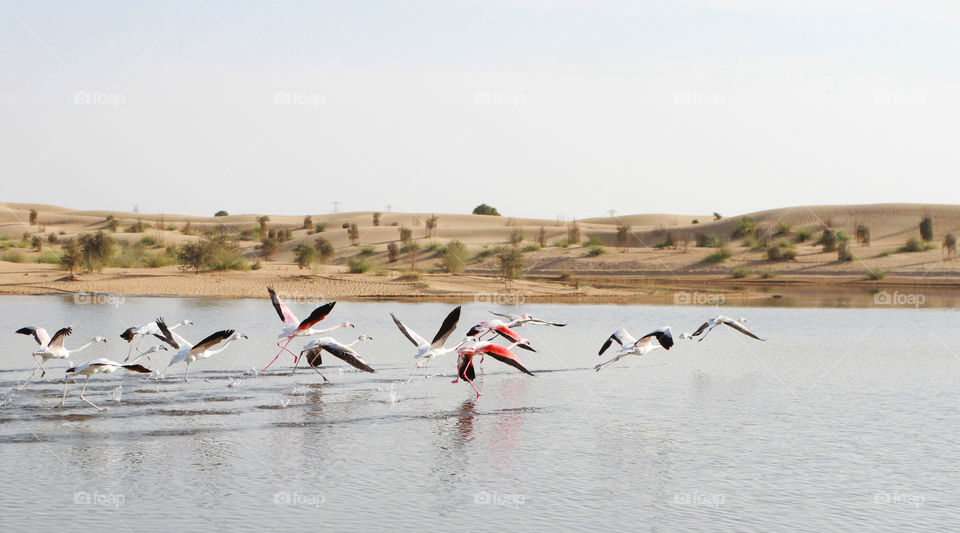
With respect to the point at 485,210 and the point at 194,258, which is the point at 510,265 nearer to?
the point at 194,258

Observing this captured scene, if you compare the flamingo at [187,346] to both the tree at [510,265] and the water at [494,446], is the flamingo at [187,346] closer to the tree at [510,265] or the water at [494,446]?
the water at [494,446]

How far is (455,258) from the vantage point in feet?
162

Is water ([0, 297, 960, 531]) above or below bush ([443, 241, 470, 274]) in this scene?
below

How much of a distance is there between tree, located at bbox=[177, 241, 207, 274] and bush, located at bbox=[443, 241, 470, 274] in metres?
11.5

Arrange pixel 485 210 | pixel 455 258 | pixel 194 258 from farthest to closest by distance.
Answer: pixel 485 210
pixel 455 258
pixel 194 258

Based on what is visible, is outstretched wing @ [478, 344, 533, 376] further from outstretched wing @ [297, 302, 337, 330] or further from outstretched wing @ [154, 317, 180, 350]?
outstretched wing @ [154, 317, 180, 350]

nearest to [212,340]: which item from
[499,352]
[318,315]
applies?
[318,315]

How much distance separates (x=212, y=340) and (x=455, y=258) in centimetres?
3512

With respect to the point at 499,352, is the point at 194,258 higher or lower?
higher

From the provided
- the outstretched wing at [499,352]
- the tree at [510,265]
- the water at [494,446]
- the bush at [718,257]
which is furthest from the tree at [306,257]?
the outstretched wing at [499,352]

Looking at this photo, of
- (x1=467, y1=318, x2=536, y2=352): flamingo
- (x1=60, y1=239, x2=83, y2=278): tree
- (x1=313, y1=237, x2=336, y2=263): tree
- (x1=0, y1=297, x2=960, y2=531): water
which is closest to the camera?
(x1=0, y1=297, x2=960, y2=531): water

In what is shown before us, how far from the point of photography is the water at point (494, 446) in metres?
9.11

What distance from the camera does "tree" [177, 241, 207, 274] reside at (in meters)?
42.5

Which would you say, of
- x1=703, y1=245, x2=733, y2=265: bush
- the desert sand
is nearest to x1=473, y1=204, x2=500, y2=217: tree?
the desert sand
